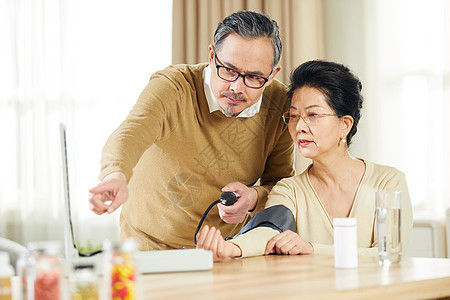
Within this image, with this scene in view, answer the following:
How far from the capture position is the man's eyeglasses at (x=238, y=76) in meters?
1.93

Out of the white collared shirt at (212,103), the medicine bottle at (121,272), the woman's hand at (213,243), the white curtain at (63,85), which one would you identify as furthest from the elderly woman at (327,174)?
the white curtain at (63,85)

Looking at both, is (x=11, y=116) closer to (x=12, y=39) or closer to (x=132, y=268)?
(x=12, y=39)

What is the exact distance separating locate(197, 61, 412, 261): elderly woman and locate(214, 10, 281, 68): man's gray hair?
0.14 m

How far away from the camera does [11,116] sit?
3.82 meters

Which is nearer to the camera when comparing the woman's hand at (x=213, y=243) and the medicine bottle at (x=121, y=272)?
the medicine bottle at (x=121, y=272)

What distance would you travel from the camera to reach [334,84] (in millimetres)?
2004

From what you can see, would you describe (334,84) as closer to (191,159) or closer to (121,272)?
(191,159)

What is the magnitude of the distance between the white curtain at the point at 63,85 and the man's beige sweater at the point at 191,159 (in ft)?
5.42

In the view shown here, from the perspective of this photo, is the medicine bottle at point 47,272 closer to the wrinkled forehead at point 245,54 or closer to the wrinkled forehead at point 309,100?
the wrinkled forehead at point 245,54

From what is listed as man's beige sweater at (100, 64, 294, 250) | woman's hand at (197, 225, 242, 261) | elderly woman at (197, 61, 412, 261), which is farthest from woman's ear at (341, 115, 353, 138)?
woman's hand at (197, 225, 242, 261)

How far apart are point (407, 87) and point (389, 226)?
203cm

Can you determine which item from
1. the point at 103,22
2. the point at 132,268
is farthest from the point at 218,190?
the point at 103,22

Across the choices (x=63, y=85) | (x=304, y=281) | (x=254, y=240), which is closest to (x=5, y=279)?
(x=304, y=281)

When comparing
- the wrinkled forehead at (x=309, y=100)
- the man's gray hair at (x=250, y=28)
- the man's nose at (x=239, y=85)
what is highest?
the man's gray hair at (x=250, y=28)
